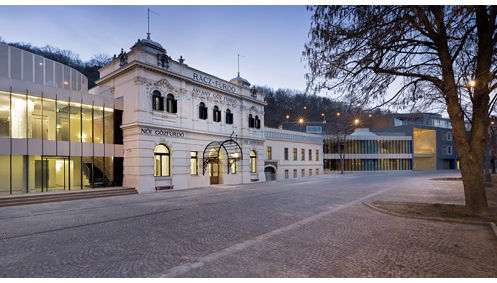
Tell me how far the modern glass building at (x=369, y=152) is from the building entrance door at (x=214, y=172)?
36118 mm

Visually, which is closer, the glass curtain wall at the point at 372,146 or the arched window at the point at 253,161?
the arched window at the point at 253,161

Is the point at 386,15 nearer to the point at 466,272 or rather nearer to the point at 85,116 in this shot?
the point at 466,272

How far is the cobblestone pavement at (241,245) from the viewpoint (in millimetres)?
5441

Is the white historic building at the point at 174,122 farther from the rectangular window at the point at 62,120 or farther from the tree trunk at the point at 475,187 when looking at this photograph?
the tree trunk at the point at 475,187

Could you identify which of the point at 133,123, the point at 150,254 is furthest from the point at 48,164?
the point at 150,254

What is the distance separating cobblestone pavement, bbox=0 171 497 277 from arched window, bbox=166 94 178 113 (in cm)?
1244

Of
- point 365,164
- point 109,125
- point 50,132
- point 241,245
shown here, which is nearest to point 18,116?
point 50,132

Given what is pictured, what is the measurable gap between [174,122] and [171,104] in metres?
1.59

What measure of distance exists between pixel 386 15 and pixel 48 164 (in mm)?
22477

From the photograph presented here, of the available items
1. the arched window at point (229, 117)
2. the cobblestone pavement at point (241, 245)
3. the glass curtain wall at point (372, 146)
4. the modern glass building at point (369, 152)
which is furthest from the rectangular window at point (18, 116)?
the glass curtain wall at point (372, 146)

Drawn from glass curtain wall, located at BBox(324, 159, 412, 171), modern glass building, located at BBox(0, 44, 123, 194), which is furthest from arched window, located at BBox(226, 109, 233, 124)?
glass curtain wall, located at BBox(324, 159, 412, 171)

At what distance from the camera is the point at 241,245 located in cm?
712

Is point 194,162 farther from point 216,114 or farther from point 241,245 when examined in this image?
point 241,245

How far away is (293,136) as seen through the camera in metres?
39.8
